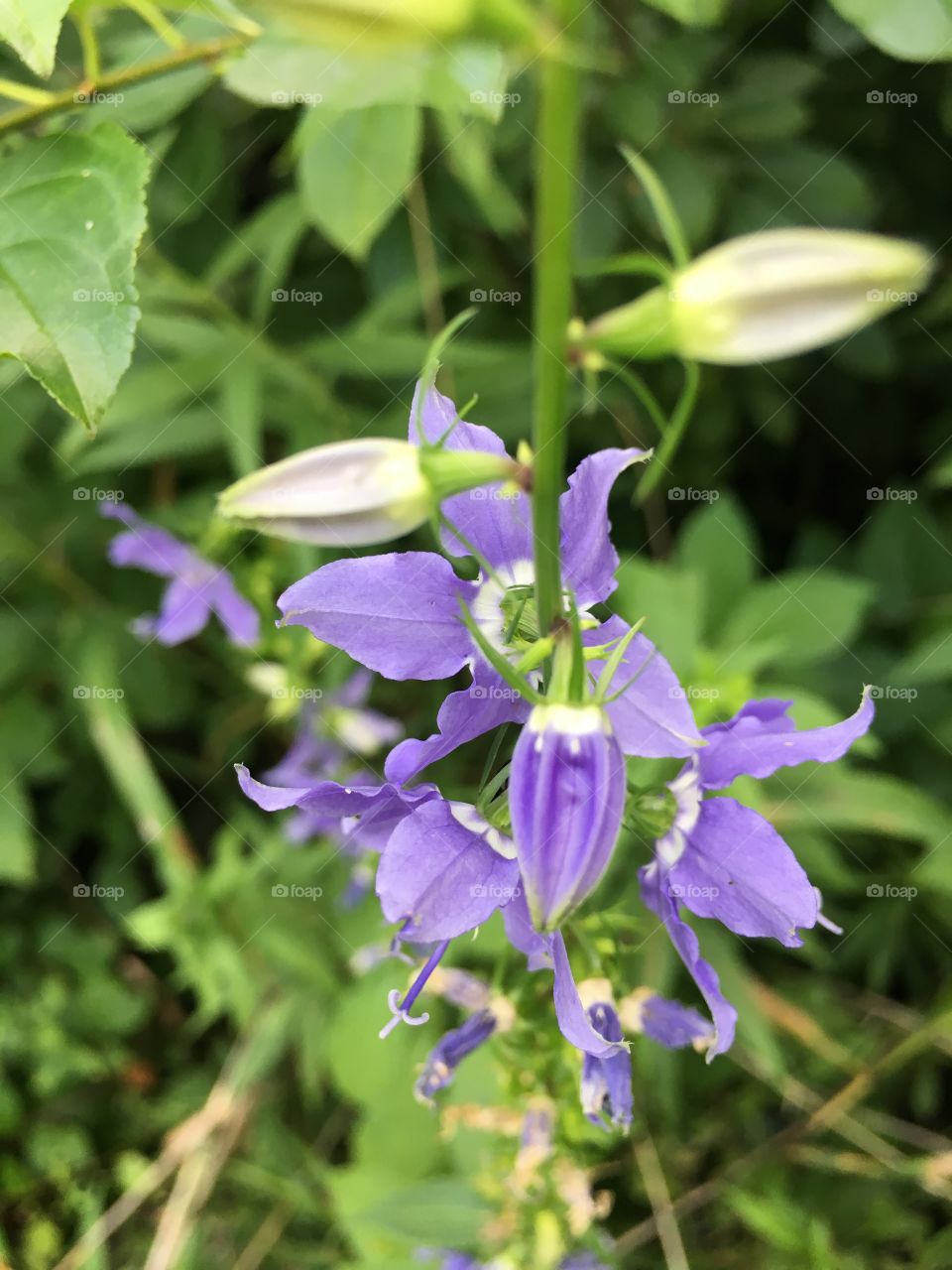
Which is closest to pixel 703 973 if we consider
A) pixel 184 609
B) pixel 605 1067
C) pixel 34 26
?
pixel 605 1067

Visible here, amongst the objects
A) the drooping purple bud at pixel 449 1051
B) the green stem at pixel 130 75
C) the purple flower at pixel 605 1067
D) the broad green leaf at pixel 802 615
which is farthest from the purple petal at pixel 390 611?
the broad green leaf at pixel 802 615

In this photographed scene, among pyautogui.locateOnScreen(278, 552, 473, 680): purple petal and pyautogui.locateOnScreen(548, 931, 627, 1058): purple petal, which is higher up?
pyautogui.locateOnScreen(278, 552, 473, 680): purple petal

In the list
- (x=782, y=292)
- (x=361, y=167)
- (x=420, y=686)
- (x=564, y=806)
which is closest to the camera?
(x=782, y=292)

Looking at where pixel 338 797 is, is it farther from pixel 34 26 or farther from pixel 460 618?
pixel 34 26

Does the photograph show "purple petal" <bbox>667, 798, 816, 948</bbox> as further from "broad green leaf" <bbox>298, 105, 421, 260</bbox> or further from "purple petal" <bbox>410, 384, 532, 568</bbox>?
"broad green leaf" <bbox>298, 105, 421, 260</bbox>

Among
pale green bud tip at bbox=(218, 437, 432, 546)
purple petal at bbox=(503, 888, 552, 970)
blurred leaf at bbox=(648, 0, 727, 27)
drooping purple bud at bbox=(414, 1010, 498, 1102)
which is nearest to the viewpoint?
pale green bud tip at bbox=(218, 437, 432, 546)

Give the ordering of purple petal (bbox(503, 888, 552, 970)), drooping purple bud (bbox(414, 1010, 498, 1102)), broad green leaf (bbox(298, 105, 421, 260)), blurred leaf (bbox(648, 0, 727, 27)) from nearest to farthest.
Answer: purple petal (bbox(503, 888, 552, 970))
blurred leaf (bbox(648, 0, 727, 27))
drooping purple bud (bbox(414, 1010, 498, 1102))
broad green leaf (bbox(298, 105, 421, 260))

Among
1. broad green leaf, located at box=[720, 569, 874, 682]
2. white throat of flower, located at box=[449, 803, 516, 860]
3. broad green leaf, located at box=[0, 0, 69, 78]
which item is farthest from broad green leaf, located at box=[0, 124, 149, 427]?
broad green leaf, located at box=[720, 569, 874, 682]
